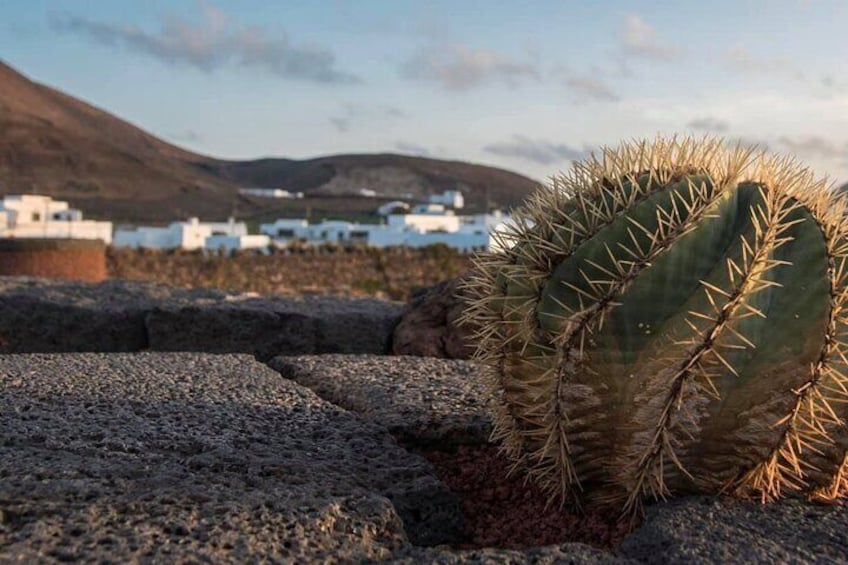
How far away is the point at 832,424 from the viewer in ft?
9.86

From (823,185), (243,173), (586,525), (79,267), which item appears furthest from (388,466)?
(243,173)

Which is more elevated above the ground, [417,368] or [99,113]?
[99,113]

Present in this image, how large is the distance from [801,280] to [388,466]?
1414mm

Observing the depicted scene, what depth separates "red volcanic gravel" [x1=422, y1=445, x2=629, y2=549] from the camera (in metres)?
3.01

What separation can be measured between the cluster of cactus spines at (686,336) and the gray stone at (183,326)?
3317 mm

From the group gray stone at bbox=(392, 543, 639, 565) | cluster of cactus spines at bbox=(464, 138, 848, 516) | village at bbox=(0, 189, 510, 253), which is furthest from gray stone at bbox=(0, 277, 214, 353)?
village at bbox=(0, 189, 510, 253)

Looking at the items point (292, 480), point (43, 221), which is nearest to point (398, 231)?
point (43, 221)

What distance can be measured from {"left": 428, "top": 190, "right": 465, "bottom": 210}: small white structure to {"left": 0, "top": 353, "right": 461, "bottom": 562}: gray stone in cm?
9984

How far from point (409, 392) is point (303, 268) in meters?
19.8

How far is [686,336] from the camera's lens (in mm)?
2785

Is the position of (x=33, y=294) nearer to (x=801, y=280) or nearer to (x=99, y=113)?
(x=801, y=280)

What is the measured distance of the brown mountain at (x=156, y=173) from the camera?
88.3 m

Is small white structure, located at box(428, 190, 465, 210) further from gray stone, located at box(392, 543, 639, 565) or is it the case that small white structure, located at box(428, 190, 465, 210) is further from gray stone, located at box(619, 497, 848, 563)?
gray stone, located at box(392, 543, 639, 565)

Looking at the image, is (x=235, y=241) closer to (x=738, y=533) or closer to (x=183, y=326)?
(x=183, y=326)
